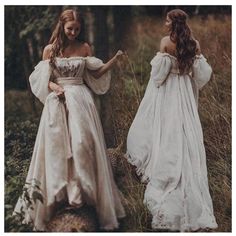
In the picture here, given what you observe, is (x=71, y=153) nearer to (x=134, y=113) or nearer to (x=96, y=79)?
(x=96, y=79)

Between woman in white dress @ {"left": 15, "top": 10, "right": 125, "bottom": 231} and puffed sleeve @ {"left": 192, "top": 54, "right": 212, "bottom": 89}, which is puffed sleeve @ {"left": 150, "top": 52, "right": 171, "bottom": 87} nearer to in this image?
puffed sleeve @ {"left": 192, "top": 54, "right": 212, "bottom": 89}

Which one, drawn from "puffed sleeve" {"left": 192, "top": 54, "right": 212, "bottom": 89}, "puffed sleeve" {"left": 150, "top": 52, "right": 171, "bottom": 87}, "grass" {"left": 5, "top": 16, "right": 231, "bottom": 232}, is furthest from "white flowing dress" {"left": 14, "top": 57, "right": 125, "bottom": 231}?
"puffed sleeve" {"left": 192, "top": 54, "right": 212, "bottom": 89}

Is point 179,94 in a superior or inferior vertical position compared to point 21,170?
superior

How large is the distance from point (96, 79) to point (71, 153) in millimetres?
833

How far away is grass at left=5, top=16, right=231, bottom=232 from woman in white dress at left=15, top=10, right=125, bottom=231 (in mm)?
215

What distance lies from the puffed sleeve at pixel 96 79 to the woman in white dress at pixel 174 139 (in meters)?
0.47

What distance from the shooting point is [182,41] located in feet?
22.1

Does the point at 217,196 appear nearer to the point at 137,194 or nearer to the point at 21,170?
the point at 137,194

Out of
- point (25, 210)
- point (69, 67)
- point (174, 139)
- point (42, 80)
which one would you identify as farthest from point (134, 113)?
point (25, 210)

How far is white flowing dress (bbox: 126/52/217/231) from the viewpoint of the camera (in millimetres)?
6453
